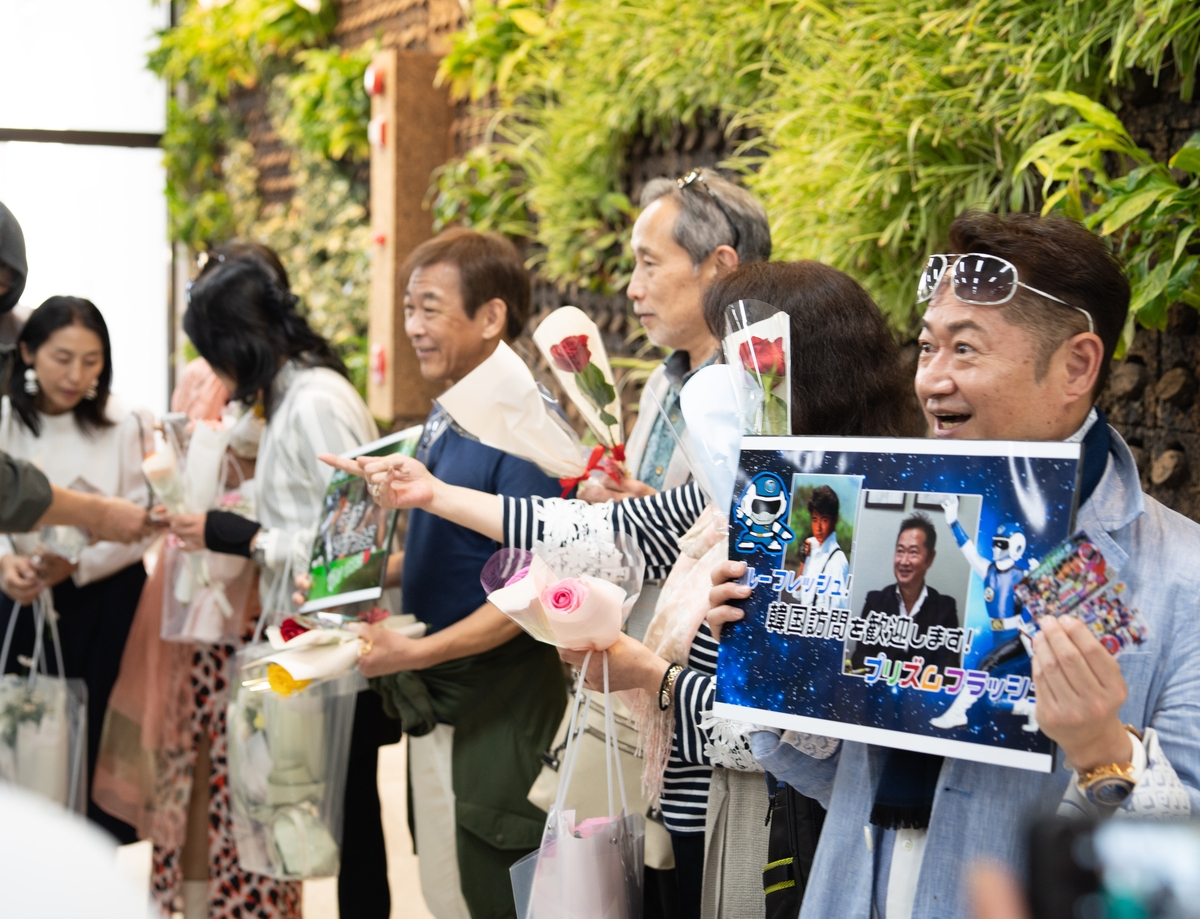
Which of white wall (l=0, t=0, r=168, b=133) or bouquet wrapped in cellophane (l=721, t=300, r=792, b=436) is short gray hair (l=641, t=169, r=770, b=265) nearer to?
bouquet wrapped in cellophane (l=721, t=300, r=792, b=436)

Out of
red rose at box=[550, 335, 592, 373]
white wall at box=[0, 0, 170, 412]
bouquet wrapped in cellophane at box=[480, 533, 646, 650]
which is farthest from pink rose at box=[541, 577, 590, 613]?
white wall at box=[0, 0, 170, 412]

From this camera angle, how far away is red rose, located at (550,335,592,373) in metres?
2.04

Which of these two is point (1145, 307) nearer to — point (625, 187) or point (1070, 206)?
point (1070, 206)

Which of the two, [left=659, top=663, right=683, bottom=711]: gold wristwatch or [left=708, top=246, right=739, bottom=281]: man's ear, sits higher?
[left=708, top=246, right=739, bottom=281]: man's ear

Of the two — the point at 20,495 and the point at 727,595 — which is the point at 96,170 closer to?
the point at 20,495

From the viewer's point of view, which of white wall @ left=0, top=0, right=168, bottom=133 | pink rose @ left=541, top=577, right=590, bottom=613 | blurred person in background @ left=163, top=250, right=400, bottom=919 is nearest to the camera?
pink rose @ left=541, top=577, right=590, bottom=613

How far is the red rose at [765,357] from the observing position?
4.28 feet

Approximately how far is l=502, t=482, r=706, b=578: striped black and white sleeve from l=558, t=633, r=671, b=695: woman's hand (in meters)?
0.28

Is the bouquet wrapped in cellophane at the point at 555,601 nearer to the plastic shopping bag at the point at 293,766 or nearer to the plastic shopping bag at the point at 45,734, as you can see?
the plastic shopping bag at the point at 293,766

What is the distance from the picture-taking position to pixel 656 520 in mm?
1770

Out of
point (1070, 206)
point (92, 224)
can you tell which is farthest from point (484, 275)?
point (92, 224)

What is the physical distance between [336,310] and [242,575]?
168 inches

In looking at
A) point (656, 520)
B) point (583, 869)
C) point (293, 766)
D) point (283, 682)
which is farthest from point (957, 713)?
point (293, 766)

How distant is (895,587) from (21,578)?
8.09 ft
